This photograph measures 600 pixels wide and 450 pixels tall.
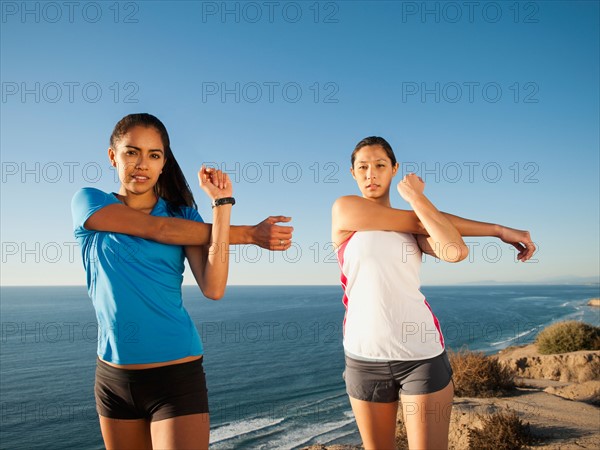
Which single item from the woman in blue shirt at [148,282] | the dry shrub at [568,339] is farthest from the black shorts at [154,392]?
the dry shrub at [568,339]

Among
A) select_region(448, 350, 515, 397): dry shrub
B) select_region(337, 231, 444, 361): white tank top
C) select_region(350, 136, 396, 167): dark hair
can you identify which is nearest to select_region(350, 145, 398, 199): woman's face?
select_region(350, 136, 396, 167): dark hair

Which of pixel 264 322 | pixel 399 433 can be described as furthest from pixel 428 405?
pixel 264 322

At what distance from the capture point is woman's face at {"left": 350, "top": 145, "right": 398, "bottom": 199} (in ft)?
11.3

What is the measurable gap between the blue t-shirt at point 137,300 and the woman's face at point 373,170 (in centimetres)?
148

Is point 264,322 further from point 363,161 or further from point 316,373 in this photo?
point 363,161

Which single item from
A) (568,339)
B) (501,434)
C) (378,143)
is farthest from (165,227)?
(568,339)

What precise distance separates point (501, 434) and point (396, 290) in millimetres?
7072

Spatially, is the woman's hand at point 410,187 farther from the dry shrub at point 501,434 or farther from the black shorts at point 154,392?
the dry shrub at point 501,434

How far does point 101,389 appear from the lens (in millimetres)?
2621

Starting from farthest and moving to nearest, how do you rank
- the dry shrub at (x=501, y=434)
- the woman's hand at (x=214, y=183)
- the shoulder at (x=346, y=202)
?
the dry shrub at (x=501, y=434) → the shoulder at (x=346, y=202) → the woman's hand at (x=214, y=183)

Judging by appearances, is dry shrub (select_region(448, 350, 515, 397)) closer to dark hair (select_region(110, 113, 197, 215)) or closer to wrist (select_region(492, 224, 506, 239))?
wrist (select_region(492, 224, 506, 239))

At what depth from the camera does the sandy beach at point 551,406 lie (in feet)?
29.0

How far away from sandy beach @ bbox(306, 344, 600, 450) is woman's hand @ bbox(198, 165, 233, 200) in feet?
24.7

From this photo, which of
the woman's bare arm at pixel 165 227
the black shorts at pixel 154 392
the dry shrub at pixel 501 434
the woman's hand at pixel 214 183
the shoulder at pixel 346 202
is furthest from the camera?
the dry shrub at pixel 501 434
